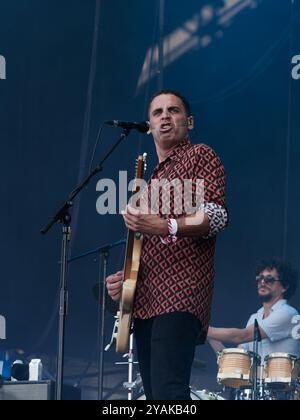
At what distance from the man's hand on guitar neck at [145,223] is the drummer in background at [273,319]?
3795 millimetres

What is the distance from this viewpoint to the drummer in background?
6.62m

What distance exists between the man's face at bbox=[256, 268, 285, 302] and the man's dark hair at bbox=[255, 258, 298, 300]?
0.03 meters

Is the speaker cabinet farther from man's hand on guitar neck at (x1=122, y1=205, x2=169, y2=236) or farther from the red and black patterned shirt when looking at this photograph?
man's hand on guitar neck at (x1=122, y1=205, x2=169, y2=236)

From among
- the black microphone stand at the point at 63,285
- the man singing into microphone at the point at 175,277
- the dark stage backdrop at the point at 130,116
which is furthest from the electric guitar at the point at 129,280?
the dark stage backdrop at the point at 130,116

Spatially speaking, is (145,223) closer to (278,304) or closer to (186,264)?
(186,264)

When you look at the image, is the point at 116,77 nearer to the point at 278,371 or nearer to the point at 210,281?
the point at 278,371

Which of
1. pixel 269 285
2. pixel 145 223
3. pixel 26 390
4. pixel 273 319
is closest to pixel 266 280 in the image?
pixel 269 285

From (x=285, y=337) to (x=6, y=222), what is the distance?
2.25 metres

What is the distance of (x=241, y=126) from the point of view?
6910 mm

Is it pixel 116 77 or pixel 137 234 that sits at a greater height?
pixel 116 77

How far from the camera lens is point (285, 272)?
6668 mm

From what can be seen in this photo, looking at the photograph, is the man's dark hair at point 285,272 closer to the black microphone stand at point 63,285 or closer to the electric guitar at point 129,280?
the black microphone stand at point 63,285
